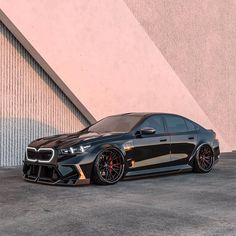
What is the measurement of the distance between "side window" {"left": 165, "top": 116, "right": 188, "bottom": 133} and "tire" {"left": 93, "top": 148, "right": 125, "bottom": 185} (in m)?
1.69

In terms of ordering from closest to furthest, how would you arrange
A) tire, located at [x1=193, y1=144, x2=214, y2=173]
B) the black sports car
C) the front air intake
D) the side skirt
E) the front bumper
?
the front bumper → the black sports car → the front air intake → the side skirt → tire, located at [x1=193, y1=144, x2=214, y2=173]

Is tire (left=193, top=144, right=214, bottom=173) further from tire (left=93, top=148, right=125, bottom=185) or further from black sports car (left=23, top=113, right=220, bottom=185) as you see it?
tire (left=93, top=148, right=125, bottom=185)

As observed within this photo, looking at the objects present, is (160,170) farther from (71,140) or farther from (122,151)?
(71,140)

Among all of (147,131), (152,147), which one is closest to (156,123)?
(152,147)

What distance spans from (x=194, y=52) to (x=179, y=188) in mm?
9135

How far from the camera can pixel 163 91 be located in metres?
15.1

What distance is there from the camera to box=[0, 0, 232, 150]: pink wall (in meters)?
12.5

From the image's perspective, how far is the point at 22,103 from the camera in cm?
1281

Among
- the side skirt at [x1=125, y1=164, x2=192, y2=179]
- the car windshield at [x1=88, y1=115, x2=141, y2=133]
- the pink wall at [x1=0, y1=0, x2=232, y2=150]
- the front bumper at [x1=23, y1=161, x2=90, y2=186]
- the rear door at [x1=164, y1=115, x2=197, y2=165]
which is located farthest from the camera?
the pink wall at [x1=0, y1=0, x2=232, y2=150]

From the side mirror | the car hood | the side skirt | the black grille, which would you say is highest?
the side mirror

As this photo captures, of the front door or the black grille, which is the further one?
the front door

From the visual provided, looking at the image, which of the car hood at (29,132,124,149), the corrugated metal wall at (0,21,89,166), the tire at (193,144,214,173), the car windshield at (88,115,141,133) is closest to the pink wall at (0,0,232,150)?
the corrugated metal wall at (0,21,89,166)

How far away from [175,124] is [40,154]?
3074 millimetres

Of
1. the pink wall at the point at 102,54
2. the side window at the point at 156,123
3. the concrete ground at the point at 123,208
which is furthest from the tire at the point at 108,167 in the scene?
the pink wall at the point at 102,54
